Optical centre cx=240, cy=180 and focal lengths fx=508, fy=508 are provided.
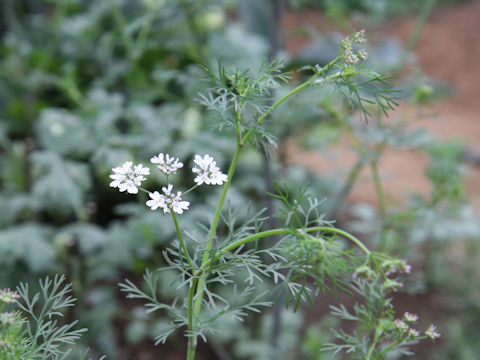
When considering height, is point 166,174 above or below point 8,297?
above

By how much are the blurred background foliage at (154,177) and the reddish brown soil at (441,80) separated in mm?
1311

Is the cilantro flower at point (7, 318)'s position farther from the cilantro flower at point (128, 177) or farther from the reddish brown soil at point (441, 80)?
the reddish brown soil at point (441, 80)

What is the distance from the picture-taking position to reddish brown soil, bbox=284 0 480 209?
464cm

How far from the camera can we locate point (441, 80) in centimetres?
854

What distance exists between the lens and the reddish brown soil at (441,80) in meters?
4.64

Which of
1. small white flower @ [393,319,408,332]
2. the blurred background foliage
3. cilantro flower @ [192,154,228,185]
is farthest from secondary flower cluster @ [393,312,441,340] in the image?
the blurred background foliage

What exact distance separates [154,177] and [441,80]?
7.33m

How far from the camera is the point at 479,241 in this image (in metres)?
2.56

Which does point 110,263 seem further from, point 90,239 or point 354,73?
point 354,73

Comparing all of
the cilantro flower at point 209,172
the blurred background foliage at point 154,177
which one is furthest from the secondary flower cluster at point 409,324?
the blurred background foliage at point 154,177

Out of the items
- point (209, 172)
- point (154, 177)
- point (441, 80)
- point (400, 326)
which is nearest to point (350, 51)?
point (209, 172)

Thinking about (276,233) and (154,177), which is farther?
(154,177)

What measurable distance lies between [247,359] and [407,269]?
173 centimetres

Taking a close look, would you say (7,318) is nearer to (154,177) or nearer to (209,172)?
(209,172)
